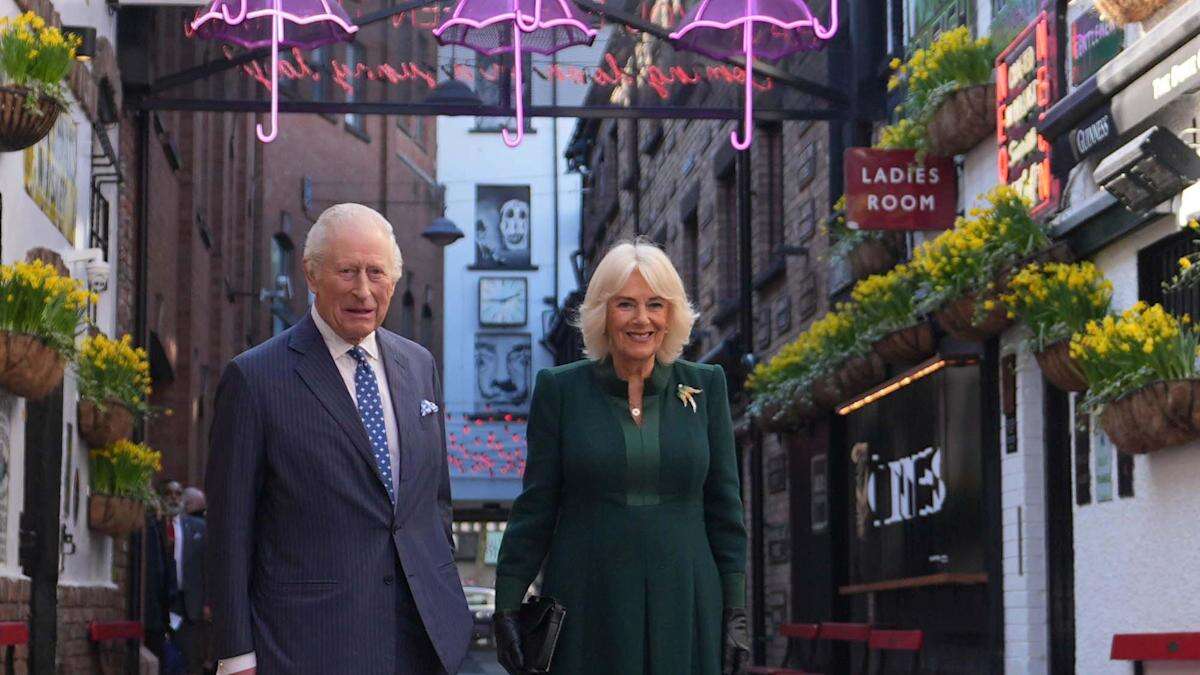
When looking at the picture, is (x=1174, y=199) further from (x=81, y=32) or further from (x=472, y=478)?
(x=472, y=478)

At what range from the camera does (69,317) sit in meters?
9.89

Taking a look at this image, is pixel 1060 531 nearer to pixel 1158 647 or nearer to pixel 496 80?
pixel 1158 647

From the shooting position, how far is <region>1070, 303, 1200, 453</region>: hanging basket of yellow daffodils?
8.45m

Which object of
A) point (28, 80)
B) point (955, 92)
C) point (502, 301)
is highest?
point (502, 301)

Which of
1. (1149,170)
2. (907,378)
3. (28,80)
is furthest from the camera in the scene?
(907,378)

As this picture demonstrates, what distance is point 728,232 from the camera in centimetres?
2145

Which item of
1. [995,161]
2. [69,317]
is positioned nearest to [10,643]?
[69,317]

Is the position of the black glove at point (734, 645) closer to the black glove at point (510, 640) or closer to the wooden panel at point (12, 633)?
the black glove at point (510, 640)

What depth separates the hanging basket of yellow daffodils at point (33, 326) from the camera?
9.67m

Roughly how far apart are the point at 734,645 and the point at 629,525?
42cm

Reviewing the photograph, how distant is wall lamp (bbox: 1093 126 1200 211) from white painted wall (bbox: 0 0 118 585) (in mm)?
5322

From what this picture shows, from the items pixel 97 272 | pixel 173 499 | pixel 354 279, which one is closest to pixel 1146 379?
pixel 354 279

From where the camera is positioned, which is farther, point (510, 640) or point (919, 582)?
point (919, 582)

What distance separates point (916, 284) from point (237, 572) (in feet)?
28.1
